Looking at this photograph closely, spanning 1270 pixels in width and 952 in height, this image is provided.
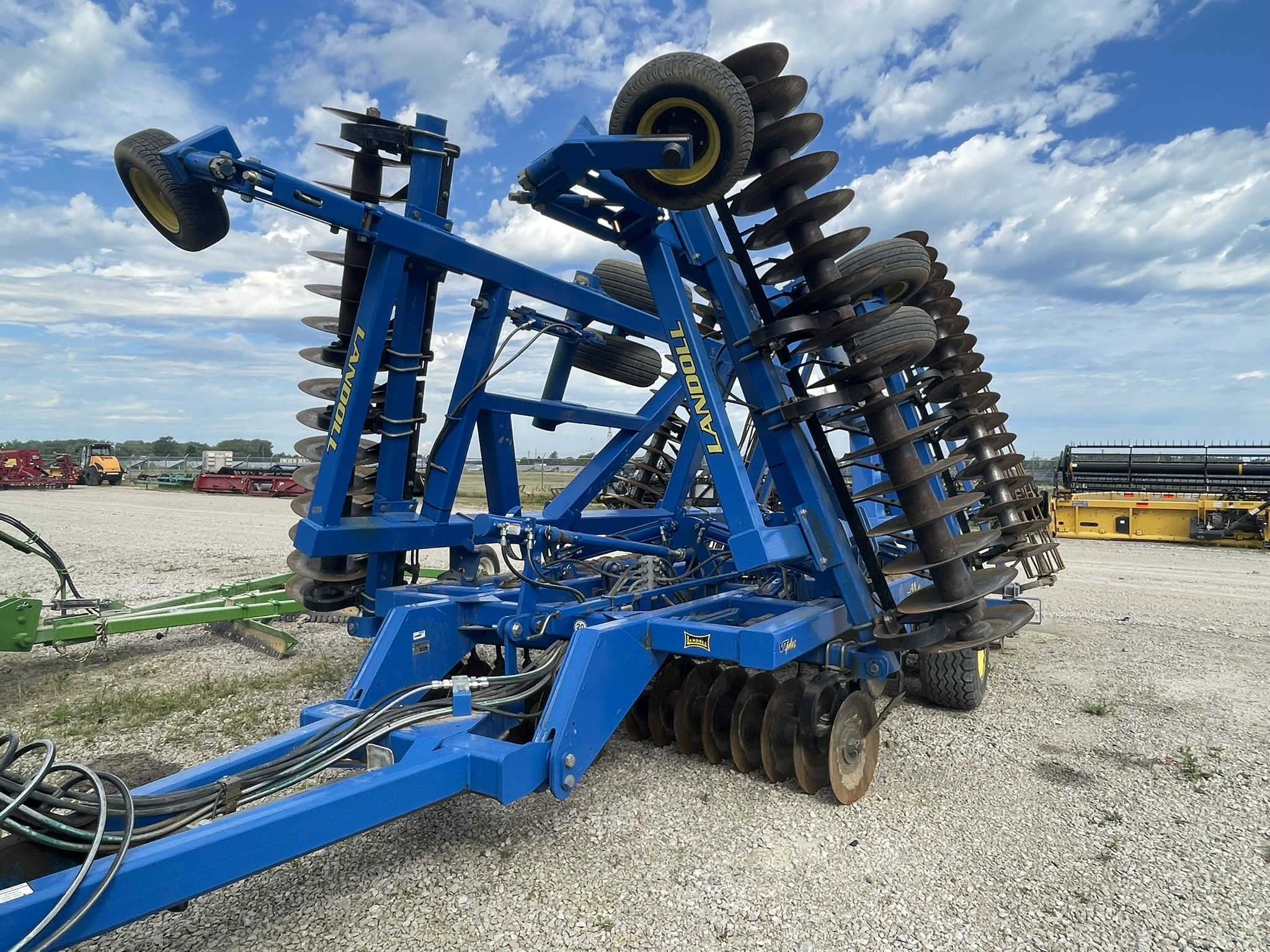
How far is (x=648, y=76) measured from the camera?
361 centimetres

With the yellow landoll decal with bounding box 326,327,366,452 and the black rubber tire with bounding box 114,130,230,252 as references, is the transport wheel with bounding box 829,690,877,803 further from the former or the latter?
the black rubber tire with bounding box 114,130,230,252

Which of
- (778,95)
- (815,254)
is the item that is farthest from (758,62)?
(815,254)

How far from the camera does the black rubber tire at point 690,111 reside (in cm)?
350

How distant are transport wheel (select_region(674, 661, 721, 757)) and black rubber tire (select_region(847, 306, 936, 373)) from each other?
76.3 inches

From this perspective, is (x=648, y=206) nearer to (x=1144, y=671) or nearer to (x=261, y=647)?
(x=261, y=647)

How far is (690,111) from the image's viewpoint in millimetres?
3650

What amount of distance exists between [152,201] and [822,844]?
206 inches

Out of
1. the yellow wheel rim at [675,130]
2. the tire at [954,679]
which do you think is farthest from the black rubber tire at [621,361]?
the tire at [954,679]

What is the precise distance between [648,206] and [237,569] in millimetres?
10850

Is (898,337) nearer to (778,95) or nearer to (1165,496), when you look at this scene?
(778,95)

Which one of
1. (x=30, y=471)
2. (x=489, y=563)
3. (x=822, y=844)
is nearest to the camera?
(x=822, y=844)

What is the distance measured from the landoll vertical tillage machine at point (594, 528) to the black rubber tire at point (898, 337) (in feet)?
0.08

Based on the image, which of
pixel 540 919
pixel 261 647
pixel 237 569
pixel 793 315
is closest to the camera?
pixel 540 919

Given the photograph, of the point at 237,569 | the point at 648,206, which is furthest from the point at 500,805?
the point at 237,569
